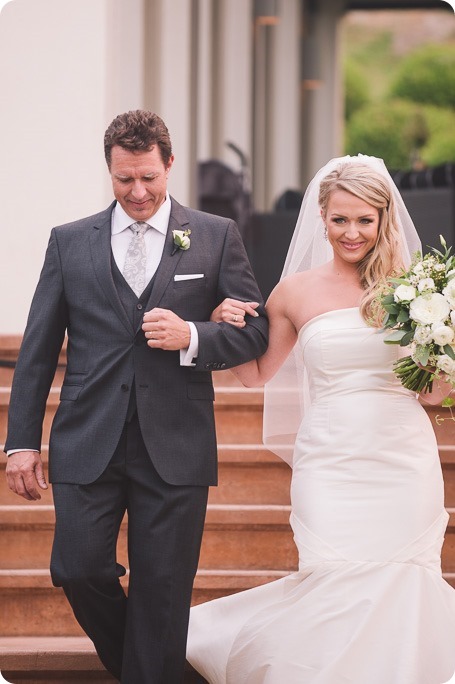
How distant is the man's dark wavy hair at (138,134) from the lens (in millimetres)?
4117

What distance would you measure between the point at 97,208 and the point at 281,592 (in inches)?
159

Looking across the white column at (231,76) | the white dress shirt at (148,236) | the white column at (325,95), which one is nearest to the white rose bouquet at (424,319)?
the white dress shirt at (148,236)

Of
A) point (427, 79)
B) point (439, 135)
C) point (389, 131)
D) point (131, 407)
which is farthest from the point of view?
point (427, 79)

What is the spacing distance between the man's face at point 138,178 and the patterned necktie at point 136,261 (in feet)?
0.27

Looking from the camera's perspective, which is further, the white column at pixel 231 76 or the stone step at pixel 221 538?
the white column at pixel 231 76

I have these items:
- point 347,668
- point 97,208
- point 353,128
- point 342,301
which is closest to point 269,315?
point 342,301

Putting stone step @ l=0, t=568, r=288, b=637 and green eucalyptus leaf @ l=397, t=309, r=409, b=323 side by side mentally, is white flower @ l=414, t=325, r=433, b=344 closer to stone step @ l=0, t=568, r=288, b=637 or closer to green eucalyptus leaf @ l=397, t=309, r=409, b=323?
green eucalyptus leaf @ l=397, t=309, r=409, b=323

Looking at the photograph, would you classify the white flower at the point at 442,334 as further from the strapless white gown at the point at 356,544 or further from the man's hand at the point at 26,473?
the man's hand at the point at 26,473

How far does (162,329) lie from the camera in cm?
410

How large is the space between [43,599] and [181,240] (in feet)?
6.50

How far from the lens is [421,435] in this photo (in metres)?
4.47

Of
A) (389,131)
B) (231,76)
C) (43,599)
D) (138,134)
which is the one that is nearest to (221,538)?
(43,599)

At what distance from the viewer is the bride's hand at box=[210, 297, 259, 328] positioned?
13.9ft

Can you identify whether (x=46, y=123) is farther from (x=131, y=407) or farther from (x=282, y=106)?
(x=282, y=106)
